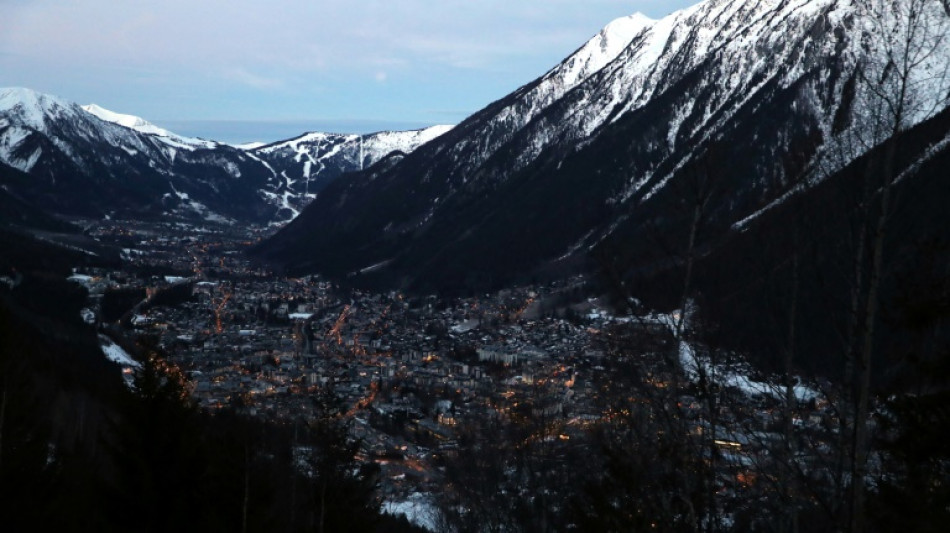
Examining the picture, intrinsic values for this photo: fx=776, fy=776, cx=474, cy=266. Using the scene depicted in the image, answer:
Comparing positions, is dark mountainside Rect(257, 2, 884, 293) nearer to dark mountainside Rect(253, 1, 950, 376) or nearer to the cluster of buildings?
dark mountainside Rect(253, 1, 950, 376)

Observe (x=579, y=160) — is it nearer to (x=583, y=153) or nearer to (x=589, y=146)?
(x=583, y=153)

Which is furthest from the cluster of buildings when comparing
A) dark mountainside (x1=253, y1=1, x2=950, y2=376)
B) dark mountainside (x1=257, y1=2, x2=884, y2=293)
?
dark mountainside (x1=257, y1=2, x2=884, y2=293)

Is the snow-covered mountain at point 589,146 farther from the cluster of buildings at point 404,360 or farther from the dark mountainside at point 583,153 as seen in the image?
the cluster of buildings at point 404,360

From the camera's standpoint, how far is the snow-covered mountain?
344 ft

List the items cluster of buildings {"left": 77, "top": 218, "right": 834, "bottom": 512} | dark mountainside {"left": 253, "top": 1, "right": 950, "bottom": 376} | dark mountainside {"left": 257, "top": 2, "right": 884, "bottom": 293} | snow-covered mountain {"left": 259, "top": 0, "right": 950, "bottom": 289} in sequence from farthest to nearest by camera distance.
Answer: dark mountainside {"left": 257, "top": 2, "right": 884, "bottom": 293}, snow-covered mountain {"left": 259, "top": 0, "right": 950, "bottom": 289}, dark mountainside {"left": 253, "top": 1, "right": 950, "bottom": 376}, cluster of buildings {"left": 77, "top": 218, "right": 834, "bottom": 512}

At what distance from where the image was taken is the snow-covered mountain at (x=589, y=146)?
344 ft

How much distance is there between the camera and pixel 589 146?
137 meters

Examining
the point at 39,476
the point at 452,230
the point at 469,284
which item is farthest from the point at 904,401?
the point at 452,230

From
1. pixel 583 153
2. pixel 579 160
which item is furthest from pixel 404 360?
pixel 583 153

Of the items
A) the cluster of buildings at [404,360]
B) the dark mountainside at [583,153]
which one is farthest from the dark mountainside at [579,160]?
the cluster of buildings at [404,360]

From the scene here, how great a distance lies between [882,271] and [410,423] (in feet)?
126

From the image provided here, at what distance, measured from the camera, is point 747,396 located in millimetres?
11930

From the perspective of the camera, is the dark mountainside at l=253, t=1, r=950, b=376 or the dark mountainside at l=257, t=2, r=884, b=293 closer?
the dark mountainside at l=253, t=1, r=950, b=376

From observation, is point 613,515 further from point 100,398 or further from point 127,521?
point 100,398
